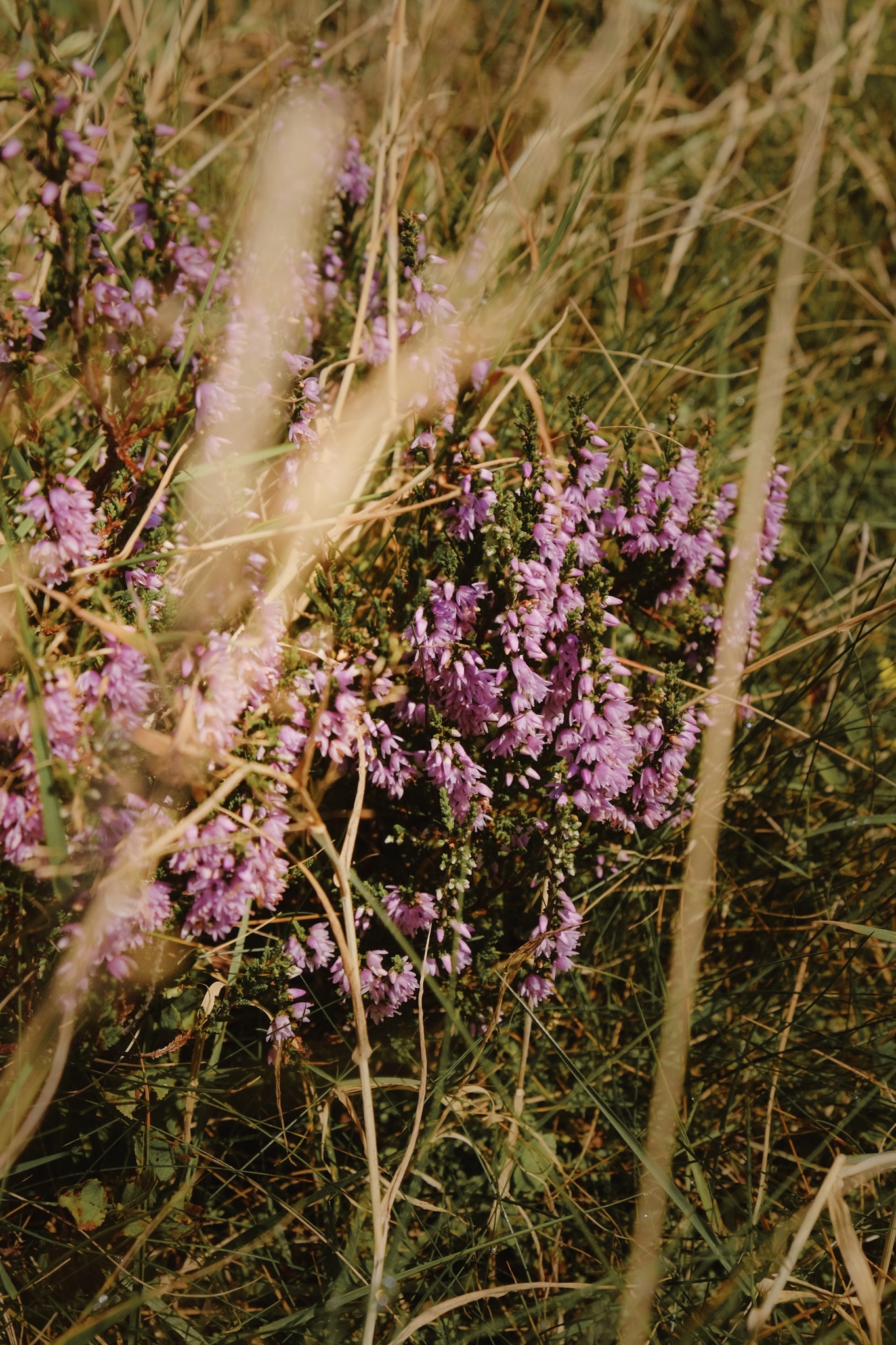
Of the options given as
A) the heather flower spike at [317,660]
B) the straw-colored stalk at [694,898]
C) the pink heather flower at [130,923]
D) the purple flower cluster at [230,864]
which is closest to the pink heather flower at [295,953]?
the heather flower spike at [317,660]

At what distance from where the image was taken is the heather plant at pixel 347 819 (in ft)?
5.65

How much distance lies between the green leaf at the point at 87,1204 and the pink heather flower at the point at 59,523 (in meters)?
1.23

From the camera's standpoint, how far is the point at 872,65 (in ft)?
15.3

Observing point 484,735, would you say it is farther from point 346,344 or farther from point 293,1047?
point 346,344

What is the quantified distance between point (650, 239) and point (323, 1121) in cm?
293

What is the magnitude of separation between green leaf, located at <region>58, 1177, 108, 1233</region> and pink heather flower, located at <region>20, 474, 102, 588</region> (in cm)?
123

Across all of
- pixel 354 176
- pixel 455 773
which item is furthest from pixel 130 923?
pixel 354 176

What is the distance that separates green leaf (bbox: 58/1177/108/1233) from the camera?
1.83m

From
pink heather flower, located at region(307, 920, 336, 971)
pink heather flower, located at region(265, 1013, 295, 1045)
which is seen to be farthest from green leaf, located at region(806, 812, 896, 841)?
pink heather flower, located at region(265, 1013, 295, 1045)

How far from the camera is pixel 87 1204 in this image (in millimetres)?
1843

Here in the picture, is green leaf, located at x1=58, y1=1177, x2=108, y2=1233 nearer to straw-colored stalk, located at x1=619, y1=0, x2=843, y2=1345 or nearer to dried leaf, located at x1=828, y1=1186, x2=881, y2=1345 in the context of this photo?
straw-colored stalk, located at x1=619, y1=0, x2=843, y2=1345

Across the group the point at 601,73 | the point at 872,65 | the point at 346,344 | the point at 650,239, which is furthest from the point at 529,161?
the point at 872,65

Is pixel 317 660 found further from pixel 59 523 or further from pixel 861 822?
pixel 861 822

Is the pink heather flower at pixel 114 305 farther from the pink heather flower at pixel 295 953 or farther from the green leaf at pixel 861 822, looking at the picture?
the green leaf at pixel 861 822
